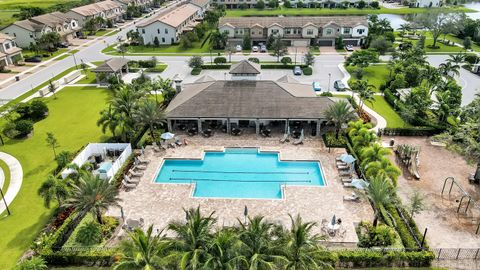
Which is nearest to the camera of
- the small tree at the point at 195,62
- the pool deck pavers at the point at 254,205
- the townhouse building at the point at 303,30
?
the pool deck pavers at the point at 254,205

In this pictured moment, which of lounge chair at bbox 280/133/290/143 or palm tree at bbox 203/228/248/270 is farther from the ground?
palm tree at bbox 203/228/248/270

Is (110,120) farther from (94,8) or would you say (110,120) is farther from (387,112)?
(94,8)

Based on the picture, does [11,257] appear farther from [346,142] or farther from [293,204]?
[346,142]

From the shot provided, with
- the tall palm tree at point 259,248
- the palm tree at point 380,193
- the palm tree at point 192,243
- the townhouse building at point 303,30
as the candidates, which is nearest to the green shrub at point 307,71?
the townhouse building at point 303,30

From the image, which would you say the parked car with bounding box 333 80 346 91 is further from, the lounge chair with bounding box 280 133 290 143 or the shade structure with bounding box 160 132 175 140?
the shade structure with bounding box 160 132 175 140

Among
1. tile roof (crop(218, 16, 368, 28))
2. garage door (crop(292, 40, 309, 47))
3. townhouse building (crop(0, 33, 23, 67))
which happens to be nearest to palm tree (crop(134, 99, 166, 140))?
townhouse building (crop(0, 33, 23, 67))

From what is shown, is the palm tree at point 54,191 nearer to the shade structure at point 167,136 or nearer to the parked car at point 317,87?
the shade structure at point 167,136

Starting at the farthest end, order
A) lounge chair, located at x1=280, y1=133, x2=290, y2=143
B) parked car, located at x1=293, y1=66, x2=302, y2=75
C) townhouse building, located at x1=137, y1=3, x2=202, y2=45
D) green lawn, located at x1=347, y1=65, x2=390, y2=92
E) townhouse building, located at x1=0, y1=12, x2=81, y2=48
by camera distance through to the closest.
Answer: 1. townhouse building, located at x1=137, y1=3, x2=202, y2=45
2. townhouse building, located at x1=0, y1=12, x2=81, y2=48
3. parked car, located at x1=293, y1=66, x2=302, y2=75
4. green lawn, located at x1=347, y1=65, x2=390, y2=92
5. lounge chair, located at x1=280, y1=133, x2=290, y2=143

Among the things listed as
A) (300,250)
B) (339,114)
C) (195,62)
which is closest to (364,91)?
(339,114)
